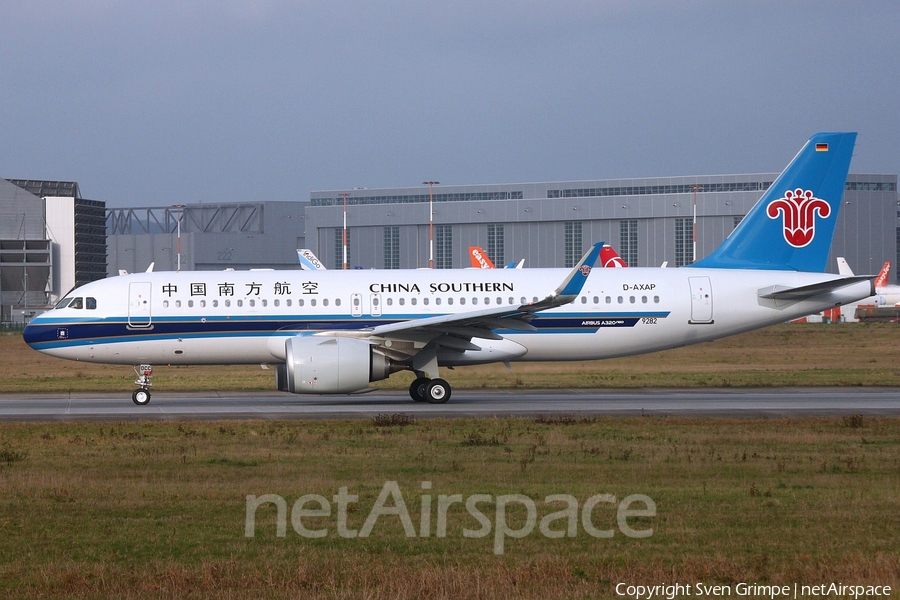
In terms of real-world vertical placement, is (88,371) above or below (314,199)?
below

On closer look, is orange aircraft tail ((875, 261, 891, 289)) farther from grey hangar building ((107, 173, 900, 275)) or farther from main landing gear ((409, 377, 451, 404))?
main landing gear ((409, 377, 451, 404))

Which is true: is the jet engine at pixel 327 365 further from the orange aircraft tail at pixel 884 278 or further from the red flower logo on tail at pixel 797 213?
the orange aircraft tail at pixel 884 278

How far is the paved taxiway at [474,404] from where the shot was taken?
922 inches

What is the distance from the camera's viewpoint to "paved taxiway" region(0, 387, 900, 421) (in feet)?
76.8

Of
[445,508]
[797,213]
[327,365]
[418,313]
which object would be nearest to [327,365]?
[327,365]

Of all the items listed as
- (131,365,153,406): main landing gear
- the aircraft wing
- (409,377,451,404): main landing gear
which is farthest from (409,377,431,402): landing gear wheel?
(131,365,153,406): main landing gear

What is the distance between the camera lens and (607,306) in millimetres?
27953

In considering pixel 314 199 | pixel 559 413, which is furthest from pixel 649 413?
pixel 314 199

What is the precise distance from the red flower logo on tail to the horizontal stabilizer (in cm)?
212

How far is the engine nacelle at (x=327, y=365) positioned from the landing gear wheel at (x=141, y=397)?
4072mm

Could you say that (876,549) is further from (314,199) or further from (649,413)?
(314,199)

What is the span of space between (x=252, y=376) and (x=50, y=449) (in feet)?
68.8

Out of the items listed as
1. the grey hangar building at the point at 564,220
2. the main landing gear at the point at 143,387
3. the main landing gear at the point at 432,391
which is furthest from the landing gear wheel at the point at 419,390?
the grey hangar building at the point at 564,220

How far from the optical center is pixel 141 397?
27.0 metres
